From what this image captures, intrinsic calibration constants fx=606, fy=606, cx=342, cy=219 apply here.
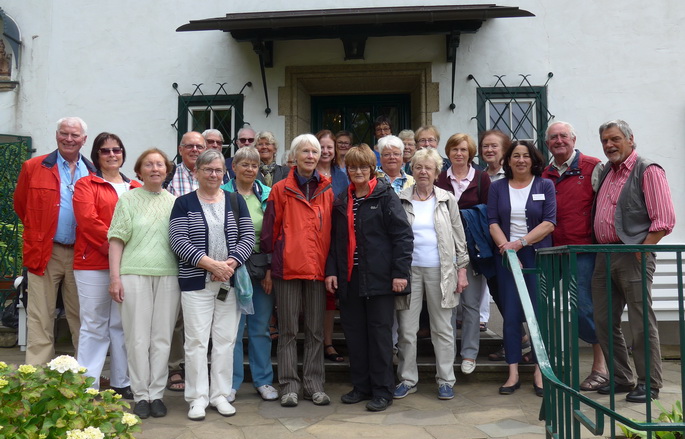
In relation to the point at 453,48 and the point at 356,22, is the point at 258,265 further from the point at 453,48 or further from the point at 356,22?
the point at 453,48

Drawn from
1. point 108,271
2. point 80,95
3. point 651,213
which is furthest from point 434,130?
point 80,95

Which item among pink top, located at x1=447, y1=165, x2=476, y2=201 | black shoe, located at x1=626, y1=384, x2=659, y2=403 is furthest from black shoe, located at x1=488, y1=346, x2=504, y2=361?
pink top, located at x1=447, y1=165, x2=476, y2=201

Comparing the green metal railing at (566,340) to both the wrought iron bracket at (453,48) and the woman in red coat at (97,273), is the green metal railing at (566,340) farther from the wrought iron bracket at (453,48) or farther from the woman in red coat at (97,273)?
the wrought iron bracket at (453,48)

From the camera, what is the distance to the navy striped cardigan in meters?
4.22

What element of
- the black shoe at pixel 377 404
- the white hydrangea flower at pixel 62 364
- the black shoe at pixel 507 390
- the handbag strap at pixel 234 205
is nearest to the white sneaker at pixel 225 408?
the black shoe at pixel 377 404

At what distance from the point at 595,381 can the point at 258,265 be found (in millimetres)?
2817

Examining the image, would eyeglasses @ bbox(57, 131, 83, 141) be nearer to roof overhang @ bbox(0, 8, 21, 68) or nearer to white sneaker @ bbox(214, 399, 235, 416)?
white sneaker @ bbox(214, 399, 235, 416)

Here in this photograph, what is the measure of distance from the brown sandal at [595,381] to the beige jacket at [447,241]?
1241 mm

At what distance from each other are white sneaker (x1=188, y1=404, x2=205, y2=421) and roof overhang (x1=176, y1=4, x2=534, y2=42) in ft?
13.6

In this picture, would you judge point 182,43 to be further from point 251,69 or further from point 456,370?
point 456,370

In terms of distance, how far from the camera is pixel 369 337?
4547 millimetres

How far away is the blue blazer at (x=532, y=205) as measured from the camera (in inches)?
187

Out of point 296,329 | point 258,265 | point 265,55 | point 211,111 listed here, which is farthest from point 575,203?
point 211,111

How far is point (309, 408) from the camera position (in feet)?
14.6
